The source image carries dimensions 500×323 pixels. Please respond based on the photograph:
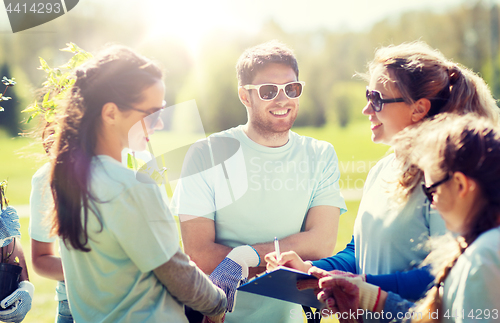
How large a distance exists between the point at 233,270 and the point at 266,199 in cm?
51

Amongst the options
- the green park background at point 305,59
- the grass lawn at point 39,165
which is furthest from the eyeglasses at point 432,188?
the green park background at point 305,59

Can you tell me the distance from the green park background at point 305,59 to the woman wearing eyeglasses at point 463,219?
12097 millimetres

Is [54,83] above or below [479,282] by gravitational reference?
above

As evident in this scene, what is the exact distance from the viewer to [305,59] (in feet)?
140

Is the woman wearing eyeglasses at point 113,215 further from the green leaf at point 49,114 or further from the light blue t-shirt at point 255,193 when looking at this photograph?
the light blue t-shirt at point 255,193

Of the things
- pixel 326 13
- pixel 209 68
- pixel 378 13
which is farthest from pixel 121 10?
pixel 378 13

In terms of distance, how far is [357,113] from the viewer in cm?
3878

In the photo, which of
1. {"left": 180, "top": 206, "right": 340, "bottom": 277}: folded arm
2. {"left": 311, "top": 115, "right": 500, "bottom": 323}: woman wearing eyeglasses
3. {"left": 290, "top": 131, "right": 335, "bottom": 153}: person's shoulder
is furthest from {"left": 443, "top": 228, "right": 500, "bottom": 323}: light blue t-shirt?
{"left": 290, "top": 131, "right": 335, "bottom": 153}: person's shoulder

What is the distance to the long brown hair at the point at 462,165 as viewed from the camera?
1335mm

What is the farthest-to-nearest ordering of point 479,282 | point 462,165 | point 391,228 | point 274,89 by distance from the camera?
point 274,89, point 391,228, point 462,165, point 479,282

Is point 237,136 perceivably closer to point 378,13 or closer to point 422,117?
point 422,117

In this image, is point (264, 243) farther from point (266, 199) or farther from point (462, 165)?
point (462, 165)

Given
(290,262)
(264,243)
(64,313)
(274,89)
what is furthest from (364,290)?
Answer: (64,313)

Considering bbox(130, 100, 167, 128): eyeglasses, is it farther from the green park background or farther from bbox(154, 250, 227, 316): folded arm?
the green park background
